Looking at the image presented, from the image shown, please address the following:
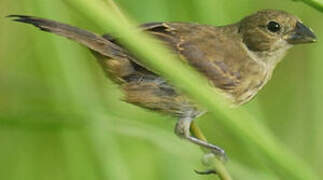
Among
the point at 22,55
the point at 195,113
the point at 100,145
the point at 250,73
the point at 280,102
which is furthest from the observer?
the point at 280,102

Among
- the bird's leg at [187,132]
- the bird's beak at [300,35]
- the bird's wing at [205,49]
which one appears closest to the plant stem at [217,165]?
the bird's leg at [187,132]

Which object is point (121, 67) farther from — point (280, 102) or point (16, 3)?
point (280, 102)

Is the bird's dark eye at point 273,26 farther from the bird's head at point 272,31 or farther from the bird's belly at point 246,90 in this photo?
the bird's belly at point 246,90

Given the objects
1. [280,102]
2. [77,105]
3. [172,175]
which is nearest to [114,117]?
[77,105]

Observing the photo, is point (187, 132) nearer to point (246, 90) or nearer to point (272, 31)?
point (246, 90)

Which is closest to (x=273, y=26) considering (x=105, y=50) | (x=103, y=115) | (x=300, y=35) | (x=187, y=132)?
(x=300, y=35)

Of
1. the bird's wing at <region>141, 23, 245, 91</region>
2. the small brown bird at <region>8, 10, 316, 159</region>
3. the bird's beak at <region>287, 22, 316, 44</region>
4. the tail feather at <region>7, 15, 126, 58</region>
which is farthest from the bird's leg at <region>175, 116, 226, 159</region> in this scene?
the bird's beak at <region>287, 22, 316, 44</region>

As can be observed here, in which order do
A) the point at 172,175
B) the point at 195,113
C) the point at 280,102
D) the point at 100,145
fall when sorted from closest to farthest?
the point at 100,145
the point at 172,175
the point at 195,113
the point at 280,102

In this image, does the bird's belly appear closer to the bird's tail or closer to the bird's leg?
the bird's leg
